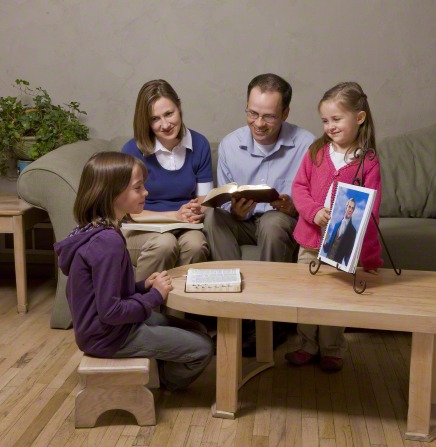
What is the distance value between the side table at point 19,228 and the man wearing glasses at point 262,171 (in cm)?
86

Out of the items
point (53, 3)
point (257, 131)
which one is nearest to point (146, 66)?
point (53, 3)

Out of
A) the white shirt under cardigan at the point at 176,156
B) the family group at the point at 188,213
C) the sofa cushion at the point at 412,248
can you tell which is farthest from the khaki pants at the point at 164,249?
the sofa cushion at the point at 412,248

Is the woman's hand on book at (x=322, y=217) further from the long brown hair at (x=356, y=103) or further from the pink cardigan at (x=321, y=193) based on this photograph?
the long brown hair at (x=356, y=103)

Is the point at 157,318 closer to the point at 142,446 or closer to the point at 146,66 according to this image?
the point at 142,446

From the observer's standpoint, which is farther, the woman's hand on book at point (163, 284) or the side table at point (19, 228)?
the side table at point (19, 228)

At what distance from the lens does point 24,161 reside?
353cm

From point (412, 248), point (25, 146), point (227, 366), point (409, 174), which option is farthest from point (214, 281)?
point (25, 146)

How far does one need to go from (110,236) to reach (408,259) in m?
1.32

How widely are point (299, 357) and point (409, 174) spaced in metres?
1.18

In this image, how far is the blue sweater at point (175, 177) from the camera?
2877 millimetres

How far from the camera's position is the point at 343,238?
213 cm

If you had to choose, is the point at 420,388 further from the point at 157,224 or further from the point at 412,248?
the point at 157,224

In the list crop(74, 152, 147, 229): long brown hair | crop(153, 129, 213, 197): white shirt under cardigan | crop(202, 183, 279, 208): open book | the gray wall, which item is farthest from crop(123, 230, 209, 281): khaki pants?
the gray wall

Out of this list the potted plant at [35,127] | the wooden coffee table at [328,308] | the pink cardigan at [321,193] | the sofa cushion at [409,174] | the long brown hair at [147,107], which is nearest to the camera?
the wooden coffee table at [328,308]
